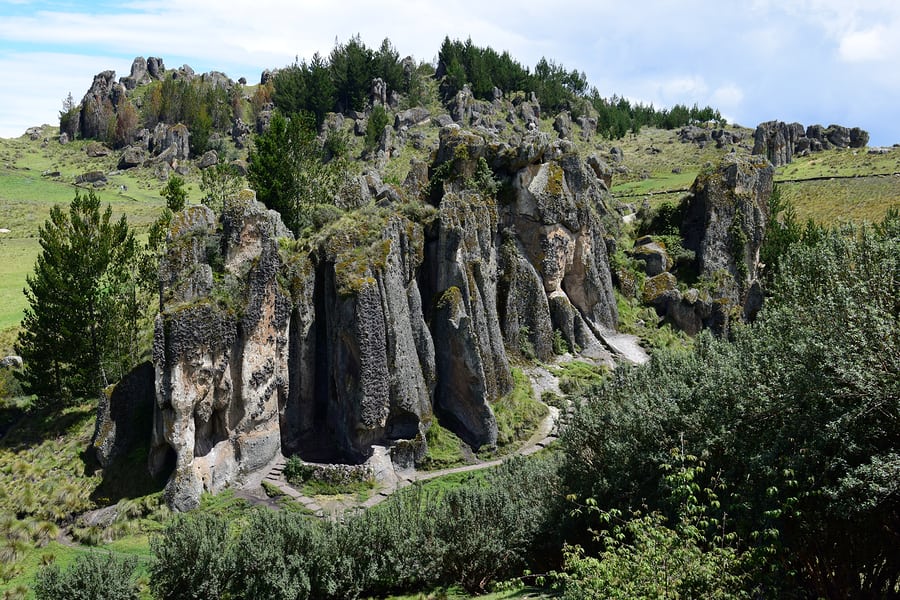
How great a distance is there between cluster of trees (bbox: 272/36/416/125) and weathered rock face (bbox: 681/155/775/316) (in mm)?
72125

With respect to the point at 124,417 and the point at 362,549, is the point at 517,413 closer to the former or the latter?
the point at 362,549

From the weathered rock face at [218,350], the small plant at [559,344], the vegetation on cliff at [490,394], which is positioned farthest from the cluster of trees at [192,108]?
the weathered rock face at [218,350]

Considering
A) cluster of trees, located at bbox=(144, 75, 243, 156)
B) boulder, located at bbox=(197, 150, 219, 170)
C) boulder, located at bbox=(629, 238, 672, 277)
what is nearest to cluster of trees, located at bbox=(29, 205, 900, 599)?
boulder, located at bbox=(629, 238, 672, 277)

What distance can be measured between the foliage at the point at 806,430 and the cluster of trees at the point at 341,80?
317 ft

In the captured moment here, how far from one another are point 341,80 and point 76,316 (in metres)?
86.2

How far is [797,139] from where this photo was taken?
12238 cm

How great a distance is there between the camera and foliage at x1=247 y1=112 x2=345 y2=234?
42.8m

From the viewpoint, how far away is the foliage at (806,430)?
12.8 meters

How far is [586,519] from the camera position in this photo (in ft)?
61.9

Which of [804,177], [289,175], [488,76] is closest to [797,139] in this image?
[804,177]

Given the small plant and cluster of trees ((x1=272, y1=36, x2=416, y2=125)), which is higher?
cluster of trees ((x1=272, y1=36, x2=416, y2=125))

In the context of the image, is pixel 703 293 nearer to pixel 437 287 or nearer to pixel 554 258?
pixel 554 258

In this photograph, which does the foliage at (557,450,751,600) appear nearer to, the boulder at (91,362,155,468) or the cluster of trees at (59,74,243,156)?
the boulder at (91,362,155,468)

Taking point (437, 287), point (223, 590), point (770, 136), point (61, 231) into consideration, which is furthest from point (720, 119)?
point (223, 590)
